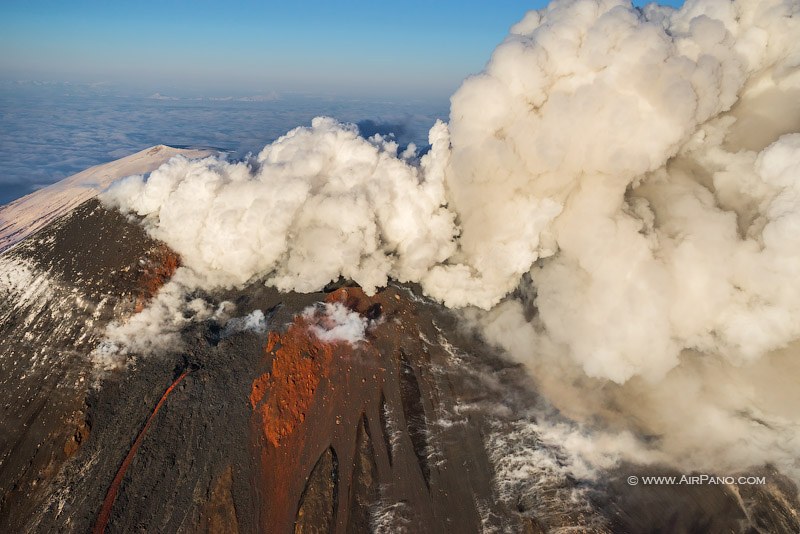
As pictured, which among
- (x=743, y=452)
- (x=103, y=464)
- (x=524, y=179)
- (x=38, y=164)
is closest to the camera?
(x=103, y=464)

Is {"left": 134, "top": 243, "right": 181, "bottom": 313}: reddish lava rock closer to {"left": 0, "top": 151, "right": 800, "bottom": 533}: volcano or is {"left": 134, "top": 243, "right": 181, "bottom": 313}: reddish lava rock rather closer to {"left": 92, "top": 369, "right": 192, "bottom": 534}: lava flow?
{"left": 0, "top": 151, "right": 800, "bottom": 533}: volcano

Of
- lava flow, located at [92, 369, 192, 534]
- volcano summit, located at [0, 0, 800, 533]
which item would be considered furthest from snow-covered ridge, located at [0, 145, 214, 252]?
lava flow, located at [92, 369, 192, 534]

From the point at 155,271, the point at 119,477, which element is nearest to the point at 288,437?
the point at 119,477

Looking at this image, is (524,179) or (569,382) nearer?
(569,382)

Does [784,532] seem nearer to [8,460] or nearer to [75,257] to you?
[8,460]

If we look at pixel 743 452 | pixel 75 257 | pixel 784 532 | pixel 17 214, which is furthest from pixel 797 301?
pixel 17 214

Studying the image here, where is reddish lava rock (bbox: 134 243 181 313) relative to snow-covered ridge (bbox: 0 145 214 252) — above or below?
above

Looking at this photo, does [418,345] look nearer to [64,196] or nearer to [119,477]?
[119,477]
